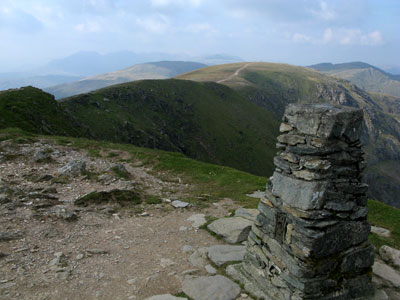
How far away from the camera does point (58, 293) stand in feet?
25.5

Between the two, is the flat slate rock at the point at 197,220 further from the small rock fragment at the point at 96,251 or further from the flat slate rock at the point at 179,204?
the small rock fragment at the point at 96,251

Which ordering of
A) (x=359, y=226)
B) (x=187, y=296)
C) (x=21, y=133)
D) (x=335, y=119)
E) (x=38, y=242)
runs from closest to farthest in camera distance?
(x=335, y=119)
(x=359, y=226)
(x=187, y=296)
(x=38, y=242)
(x=21, y=133)

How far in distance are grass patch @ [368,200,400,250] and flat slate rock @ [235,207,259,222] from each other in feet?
16.8

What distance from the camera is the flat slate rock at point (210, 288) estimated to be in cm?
786

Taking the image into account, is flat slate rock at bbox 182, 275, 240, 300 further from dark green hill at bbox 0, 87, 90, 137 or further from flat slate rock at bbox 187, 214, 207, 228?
dark green hill at bbox 0, 87, 90, 137

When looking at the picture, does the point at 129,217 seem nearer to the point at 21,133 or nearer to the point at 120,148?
the point at 120,148

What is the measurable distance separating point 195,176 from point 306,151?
13.7m

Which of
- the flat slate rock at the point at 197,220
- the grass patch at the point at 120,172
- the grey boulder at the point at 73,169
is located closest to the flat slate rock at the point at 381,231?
the flat slate rock at the point at 197,220

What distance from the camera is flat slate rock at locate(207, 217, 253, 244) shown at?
1141cm

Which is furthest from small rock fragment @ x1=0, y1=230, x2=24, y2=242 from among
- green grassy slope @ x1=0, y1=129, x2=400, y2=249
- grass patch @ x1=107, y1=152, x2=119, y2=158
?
grass patch @ x1=107, y1=152, x2=119, y2=158

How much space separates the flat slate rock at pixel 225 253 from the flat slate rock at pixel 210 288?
102cm

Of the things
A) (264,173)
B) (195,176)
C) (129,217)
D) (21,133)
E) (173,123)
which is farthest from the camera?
(264,173)

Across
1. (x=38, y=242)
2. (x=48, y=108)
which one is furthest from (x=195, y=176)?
(x=48, y=108)

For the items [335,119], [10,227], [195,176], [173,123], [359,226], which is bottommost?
[173,123]
